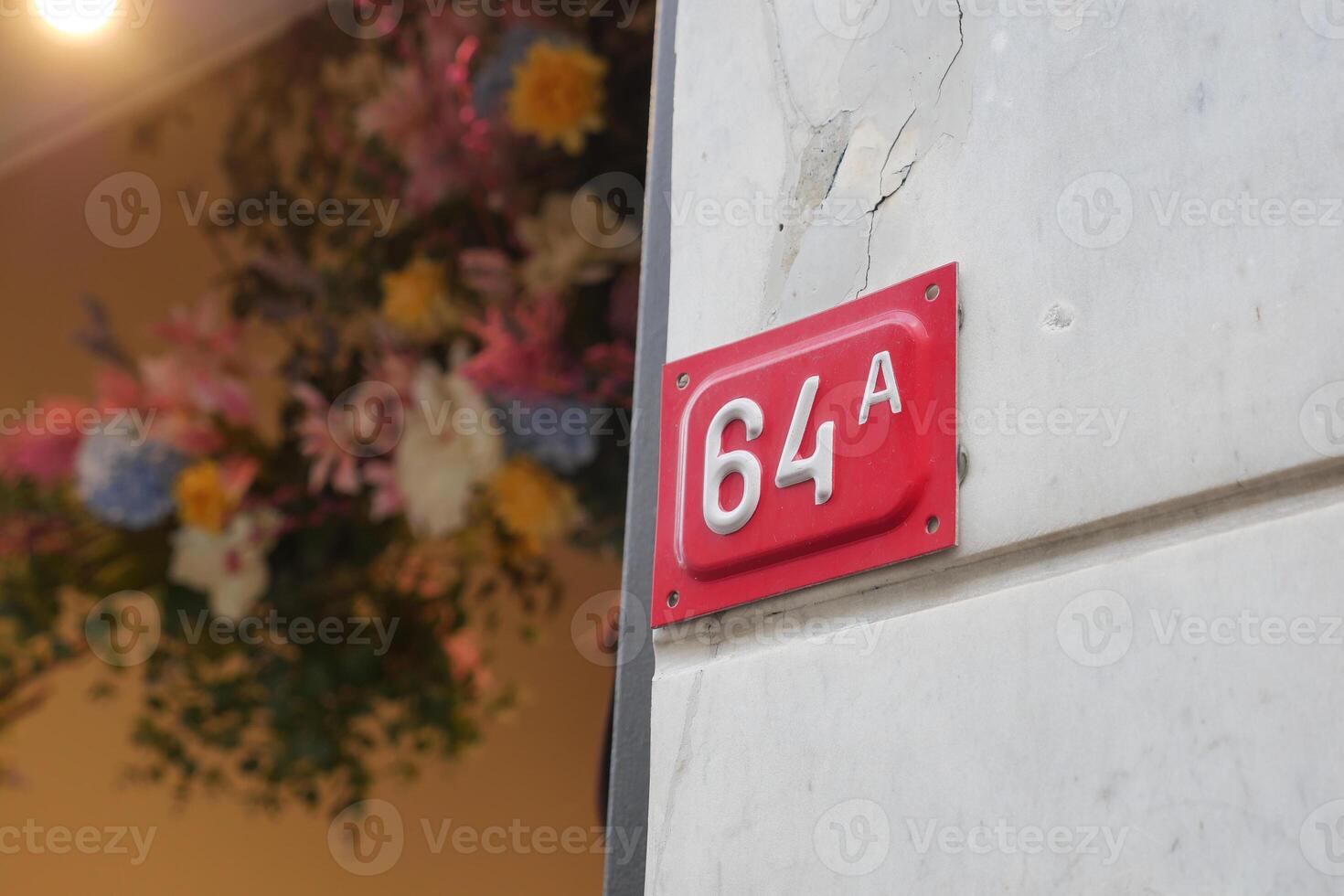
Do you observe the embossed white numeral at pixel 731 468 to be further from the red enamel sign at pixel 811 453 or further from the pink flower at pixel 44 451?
the pink flower at pixel 44 451

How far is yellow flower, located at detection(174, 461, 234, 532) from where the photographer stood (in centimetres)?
108

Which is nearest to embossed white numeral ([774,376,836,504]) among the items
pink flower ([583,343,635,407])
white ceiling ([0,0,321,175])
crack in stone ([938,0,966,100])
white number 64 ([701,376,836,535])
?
white number 64 ([701,376,836,535])

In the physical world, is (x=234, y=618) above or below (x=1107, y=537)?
above

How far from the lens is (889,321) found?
0.54 metres

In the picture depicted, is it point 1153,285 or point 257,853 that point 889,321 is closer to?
point 1153,285

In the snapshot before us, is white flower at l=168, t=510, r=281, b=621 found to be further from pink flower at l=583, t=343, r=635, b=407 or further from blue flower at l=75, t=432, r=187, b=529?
pink flower at l=583, t=343, r=635, b=407

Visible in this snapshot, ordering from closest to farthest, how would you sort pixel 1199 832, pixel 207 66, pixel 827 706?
pixel 1199 832, pixel 827 706, pixel 207 66

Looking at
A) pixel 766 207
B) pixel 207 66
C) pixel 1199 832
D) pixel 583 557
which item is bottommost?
pixel 1199 832

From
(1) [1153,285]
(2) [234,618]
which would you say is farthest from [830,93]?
(2) [234,618]

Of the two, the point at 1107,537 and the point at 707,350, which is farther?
the point at 707,350

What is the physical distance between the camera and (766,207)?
0.62 metres

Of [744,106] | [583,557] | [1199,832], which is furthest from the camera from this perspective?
[583,557]

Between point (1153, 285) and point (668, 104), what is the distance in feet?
0.97

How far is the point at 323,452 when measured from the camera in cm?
109
